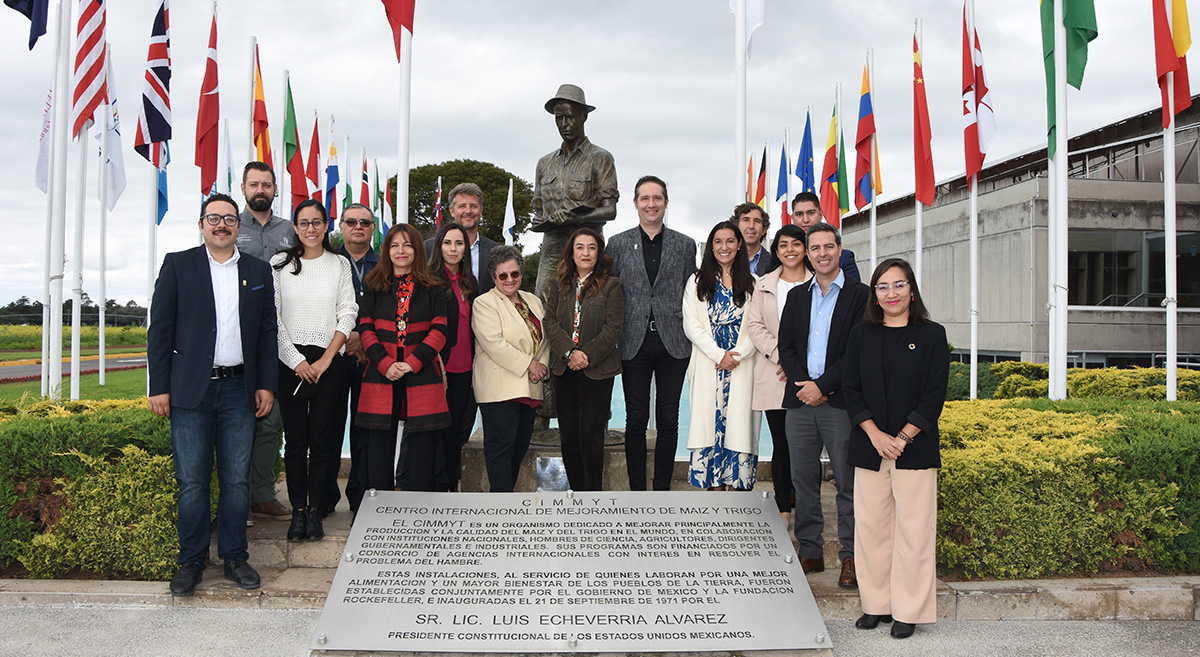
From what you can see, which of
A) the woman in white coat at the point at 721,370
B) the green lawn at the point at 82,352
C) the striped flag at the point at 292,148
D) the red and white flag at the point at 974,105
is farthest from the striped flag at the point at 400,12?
the green lawn at the point at 82,352

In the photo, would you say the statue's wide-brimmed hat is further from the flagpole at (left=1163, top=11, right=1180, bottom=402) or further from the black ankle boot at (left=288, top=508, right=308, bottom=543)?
the flagpole at (left=1163, top=11, right=1180, bottom=402)

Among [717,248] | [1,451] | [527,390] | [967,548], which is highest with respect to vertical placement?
[717,248]

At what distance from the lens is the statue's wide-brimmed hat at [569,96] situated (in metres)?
5.60

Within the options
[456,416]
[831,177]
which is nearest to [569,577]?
[456,416]

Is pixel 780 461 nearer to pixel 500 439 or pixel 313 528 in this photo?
pixel 500 439

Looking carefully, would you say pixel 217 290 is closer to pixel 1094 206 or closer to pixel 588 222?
pixel 588 222

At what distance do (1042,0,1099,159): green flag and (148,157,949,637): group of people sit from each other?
3401 millimetres

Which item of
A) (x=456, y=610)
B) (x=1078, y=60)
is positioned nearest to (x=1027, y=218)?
(x=1078, y=60)

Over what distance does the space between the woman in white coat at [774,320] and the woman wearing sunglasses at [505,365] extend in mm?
1291

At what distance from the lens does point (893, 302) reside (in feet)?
11.5

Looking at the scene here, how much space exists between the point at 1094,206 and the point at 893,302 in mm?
17478

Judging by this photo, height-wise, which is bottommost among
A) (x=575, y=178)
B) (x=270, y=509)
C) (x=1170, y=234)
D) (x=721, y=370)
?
(x=270, y=509)

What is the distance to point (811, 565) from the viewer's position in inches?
161

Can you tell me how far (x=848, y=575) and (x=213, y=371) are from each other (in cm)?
342
